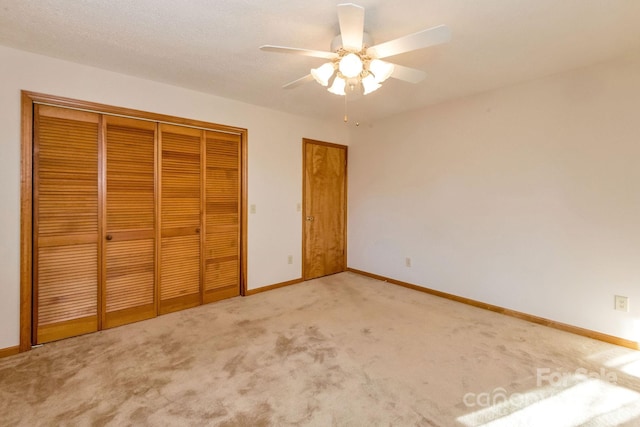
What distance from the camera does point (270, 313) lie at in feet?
9.97

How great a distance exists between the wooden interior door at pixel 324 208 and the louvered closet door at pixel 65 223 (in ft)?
7.85

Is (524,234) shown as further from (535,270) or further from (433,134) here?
(433,134)

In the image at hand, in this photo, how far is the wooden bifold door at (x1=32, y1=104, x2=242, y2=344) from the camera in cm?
239

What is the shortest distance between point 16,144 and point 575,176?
15.1 ft

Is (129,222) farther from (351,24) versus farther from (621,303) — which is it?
(621,303)

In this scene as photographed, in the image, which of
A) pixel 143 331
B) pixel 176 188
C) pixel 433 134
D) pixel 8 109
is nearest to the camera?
pixel 8 109

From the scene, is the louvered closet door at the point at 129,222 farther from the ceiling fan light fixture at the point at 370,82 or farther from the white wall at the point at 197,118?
the ceiling fan light fixture at the point at 370,82

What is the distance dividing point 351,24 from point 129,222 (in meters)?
2.57

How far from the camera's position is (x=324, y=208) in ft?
14.5

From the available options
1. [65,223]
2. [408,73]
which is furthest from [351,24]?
[65,223]

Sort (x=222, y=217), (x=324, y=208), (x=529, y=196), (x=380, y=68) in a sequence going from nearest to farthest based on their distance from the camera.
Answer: (x=380, y=68) < (x=529, y=196) < (x=222, y=217) < (x=324, y=208)

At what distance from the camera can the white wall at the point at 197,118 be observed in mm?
2211

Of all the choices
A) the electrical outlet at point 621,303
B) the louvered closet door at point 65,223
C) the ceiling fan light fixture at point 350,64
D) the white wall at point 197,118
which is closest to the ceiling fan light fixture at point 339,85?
the ceiling fan light fixture at point 350,64

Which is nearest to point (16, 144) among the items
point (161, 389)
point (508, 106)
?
point (161, 389)
